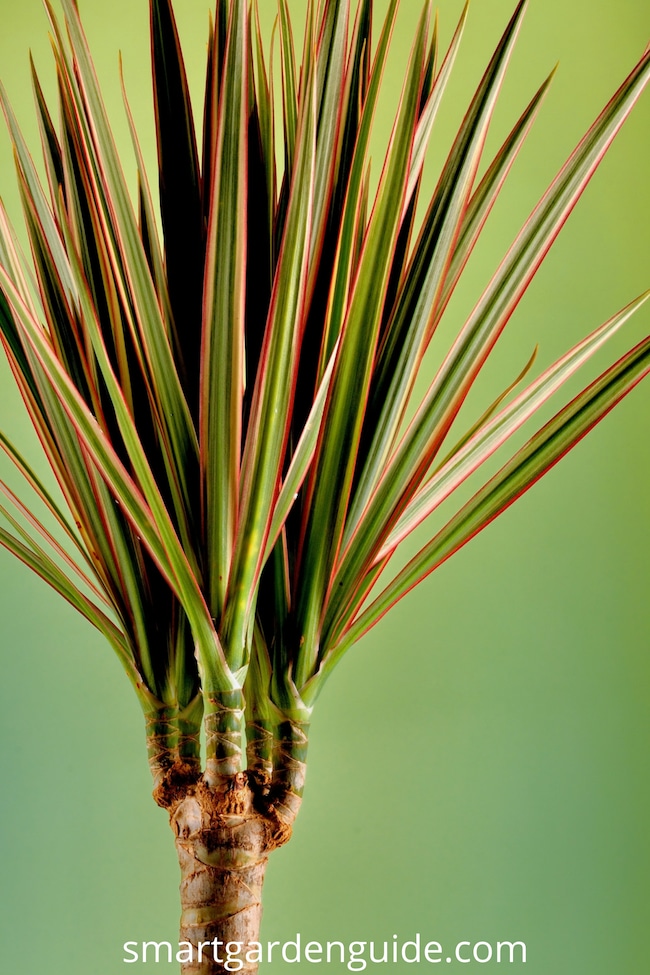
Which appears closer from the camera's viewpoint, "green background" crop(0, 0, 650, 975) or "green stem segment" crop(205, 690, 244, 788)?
"green stem segment" crop(205, 690, 244, 788)

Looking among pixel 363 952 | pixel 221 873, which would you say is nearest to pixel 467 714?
pixel 363 952

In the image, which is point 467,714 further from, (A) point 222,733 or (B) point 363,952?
(A) point 222,733

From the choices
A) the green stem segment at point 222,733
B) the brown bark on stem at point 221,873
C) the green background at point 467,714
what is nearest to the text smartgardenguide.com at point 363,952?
the green background at point 467,714

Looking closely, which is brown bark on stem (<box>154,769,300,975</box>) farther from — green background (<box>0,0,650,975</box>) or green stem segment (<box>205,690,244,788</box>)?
green background (<box>0,0,650,975</box>)

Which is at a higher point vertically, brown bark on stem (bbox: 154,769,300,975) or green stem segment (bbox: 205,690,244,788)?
green stem segment (bbox: 205,690,244,788)

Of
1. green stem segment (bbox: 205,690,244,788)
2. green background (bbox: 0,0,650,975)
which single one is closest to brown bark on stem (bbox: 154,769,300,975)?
green stem segment (bbox: 205,690,244,788)

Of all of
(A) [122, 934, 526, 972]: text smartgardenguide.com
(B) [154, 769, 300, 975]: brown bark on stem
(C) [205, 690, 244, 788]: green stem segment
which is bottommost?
(A) [122, 934, 526, 972]: text smartgardenguide.com
